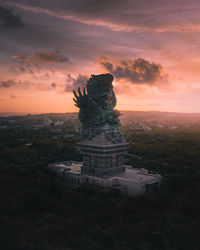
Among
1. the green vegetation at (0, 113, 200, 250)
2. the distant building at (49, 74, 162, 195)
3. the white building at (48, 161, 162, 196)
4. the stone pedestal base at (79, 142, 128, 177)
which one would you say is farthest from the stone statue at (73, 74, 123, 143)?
the green vegetation at (0, 113, 200, 250)

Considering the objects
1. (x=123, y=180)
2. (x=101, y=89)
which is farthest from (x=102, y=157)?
(x=101, y=89)

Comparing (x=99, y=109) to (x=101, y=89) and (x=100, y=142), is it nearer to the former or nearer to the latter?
(x=101, y=89)

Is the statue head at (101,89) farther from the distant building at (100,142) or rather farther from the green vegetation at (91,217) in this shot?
the green vegetation at (91,217)

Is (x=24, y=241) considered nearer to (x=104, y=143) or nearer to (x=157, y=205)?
(x=157, y=205)

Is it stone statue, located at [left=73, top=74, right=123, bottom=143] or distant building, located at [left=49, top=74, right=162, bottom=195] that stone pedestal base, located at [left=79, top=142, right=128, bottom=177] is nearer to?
distant building, located at [left=49, top=74, right=162, bottom=195]

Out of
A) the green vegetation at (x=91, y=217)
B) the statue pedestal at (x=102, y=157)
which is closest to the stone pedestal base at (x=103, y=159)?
the statue pedestal at (x=102, y=157)
